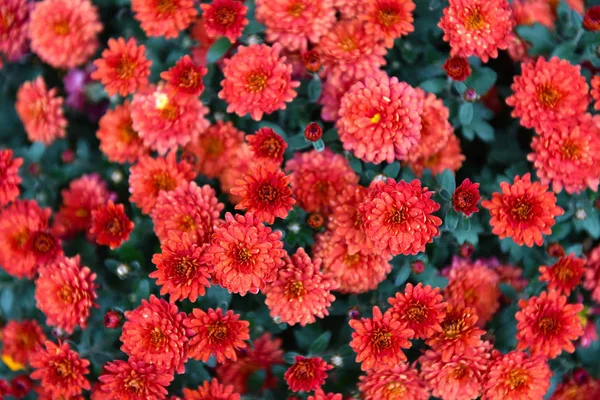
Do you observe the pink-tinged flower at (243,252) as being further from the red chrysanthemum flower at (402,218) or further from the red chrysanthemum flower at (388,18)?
the red chrysanthemum flower at (388,18)

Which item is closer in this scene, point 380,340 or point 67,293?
point 380,340

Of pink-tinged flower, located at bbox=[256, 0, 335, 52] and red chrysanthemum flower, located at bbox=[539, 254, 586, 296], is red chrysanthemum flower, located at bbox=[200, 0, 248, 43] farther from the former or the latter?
red chrysanthemum flower, located at bbox=[539, 254, 586, 296]

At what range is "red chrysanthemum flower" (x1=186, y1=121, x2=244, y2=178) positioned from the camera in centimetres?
175

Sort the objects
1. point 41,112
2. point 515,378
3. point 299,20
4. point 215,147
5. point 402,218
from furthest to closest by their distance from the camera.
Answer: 1. point 41,112
2. point 215,147
3. point 299,20
4. point 515,378
5. point 402,218

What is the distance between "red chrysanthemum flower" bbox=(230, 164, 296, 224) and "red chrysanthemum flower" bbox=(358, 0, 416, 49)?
1.71 feet

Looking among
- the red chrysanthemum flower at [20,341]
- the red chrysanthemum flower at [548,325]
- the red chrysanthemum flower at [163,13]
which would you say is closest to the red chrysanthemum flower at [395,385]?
the red chrysanthemum flower at [548,325]

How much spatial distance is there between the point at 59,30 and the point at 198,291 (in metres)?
1.04

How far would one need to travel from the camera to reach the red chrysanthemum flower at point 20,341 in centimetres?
178

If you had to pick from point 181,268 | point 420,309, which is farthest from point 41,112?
point 420,309

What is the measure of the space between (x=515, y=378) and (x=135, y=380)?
1019 mm

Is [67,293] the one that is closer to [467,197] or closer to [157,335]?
[157,335]

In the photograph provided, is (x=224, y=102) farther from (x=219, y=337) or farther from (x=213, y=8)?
(x=219, y=337)

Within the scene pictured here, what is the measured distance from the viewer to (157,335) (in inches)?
57.5

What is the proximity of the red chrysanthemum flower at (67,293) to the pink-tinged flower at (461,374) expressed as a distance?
0.97m
